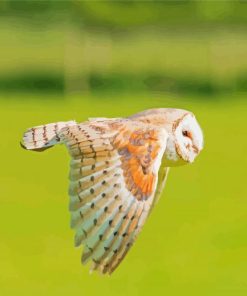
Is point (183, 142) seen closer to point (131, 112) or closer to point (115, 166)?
point (115, 166)

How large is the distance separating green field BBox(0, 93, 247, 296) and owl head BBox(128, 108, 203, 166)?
2481mm

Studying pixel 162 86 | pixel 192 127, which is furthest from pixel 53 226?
pixel 162 86

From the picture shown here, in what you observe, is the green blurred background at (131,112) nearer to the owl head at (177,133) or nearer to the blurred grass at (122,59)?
the blurred grass at (122,59)

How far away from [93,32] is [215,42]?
163 centimetres

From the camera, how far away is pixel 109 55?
18391mm

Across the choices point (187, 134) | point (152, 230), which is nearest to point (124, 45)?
point (152, 230)

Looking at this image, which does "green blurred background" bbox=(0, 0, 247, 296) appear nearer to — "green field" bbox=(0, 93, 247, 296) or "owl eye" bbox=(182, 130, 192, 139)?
"green field" bbox=(0, 93, 247, 296)

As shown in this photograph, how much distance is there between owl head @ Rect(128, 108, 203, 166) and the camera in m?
4.79

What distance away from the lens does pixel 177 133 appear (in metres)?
4.80

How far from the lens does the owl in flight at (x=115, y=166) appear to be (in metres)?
4.20

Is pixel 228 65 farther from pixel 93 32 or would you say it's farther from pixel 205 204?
pixel 205 204

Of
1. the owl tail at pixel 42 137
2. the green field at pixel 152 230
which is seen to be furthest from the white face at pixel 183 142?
the green field at pixel 152 230

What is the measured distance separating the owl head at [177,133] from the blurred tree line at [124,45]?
11.5 metres

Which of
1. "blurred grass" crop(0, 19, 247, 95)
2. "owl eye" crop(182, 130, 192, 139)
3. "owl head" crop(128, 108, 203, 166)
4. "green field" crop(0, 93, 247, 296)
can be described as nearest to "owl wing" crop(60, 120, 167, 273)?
"owl head" crop(128, 108, 203, 166)
